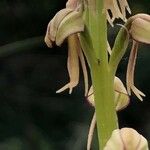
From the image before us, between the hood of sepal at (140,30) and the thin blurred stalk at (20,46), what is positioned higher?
the hood of sepal at (140,30)

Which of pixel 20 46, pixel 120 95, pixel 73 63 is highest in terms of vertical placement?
pixel 73 63

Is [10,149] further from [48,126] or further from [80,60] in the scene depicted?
[80,60]

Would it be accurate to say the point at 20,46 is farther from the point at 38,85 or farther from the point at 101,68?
the point at 101,68

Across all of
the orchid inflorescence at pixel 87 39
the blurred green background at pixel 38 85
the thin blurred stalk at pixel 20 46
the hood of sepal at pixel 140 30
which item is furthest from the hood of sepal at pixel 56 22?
the thin blurred stalk at pixel 20 46

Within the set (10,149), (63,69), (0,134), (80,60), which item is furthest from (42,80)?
(80,60)

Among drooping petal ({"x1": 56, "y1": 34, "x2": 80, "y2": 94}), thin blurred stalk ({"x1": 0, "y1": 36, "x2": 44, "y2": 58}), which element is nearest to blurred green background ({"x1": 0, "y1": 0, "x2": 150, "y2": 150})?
thin blurred stalk ({"x1": 0, "y1": 36, "x2": 44, "y2": 58})

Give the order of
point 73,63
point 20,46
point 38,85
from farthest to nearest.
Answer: point 38,85
point 20,46
point 73,63

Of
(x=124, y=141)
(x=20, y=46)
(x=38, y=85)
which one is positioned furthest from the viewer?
(x=38, y=85)

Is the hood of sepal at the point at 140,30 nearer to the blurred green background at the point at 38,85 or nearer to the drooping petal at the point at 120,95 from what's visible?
the drooping petal at the point at 120,95

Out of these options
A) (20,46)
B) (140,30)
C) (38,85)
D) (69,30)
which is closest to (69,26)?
(69,30)
